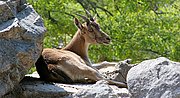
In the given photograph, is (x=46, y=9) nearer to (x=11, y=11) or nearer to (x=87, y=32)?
(x=87, y=32)

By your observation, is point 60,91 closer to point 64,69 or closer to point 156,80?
point 64,69

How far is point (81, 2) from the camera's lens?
15.3 meters

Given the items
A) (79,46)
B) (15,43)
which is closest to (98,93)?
(15,43)

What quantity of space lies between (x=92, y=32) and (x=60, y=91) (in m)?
3.24

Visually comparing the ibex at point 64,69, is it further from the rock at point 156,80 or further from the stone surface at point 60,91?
the rock at point 156,80

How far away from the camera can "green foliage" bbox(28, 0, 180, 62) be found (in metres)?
13.1

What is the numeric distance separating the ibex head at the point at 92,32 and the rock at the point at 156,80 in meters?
3.33

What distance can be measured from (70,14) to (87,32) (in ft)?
17.1

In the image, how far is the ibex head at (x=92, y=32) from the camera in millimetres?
8820

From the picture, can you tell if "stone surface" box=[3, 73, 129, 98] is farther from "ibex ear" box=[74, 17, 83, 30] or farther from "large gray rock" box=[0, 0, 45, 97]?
"ibex ear" box=[74, 17, 83, 30]

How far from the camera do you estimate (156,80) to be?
5.29m

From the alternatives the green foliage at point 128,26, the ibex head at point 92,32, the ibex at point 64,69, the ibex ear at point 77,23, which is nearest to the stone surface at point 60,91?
the ibex at point 64,69

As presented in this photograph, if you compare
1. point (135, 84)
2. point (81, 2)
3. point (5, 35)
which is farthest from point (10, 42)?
point (81, 2)

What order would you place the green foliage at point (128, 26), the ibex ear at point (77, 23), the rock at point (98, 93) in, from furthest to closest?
the green foliage at point (128, 26) → the ibex ear at point (77, 23) → the rock at point (98, 93)
